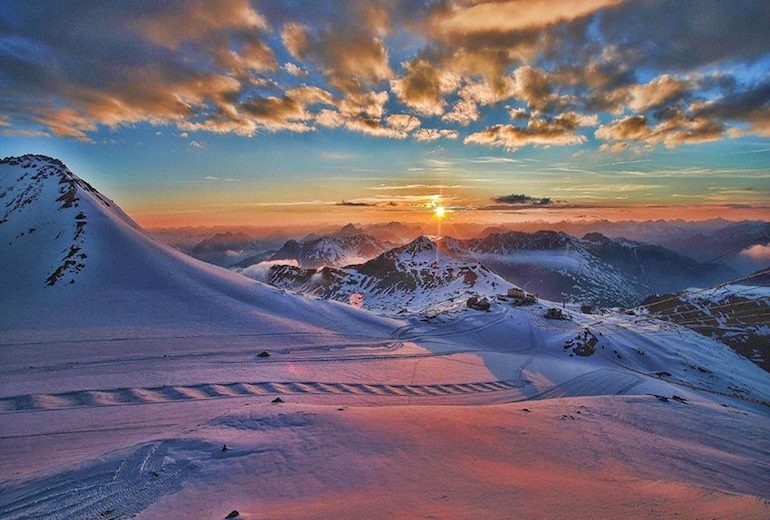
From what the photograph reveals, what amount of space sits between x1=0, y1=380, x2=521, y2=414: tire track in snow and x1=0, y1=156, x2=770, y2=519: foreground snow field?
0.55 feet

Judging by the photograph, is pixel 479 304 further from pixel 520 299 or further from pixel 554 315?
pixel 520 299

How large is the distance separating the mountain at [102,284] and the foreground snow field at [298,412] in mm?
303

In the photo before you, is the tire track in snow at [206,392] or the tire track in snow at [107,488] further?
the tire track in snow at [206,392]

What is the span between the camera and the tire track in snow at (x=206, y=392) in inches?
831

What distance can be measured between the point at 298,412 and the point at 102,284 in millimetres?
41933

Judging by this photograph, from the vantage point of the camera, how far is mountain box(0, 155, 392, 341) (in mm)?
37469

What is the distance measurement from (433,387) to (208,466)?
19319 mm

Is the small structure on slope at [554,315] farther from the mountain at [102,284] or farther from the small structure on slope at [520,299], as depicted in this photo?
the mountain at [102,284]

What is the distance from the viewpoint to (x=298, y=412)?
17672mm

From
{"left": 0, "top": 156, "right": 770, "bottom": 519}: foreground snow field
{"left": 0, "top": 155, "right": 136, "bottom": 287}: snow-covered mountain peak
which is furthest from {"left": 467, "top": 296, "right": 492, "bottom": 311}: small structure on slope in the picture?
{"left": 0, "top": 155, "right": 136, "bottom": 287}: snow-covered mountain peak

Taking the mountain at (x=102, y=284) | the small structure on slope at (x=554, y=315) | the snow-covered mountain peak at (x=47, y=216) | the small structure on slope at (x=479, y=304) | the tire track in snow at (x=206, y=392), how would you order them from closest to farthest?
the tire track in snow at (x=206, y=392), the mountain at (x=102, y=284), the snow-covered mountain peak at (x=47, y=216), the small structure on slope at (x=479, y=304), the small structure on slope at (x=554, y=315)

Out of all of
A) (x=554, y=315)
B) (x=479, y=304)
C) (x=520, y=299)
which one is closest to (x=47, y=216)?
(x=479, y=304)

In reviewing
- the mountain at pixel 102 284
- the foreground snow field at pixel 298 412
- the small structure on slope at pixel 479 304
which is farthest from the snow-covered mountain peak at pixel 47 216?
the small structure on slope at pixel 479 304

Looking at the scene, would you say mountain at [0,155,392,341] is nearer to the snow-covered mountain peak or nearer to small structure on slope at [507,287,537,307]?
the snow-covered mountain peak
